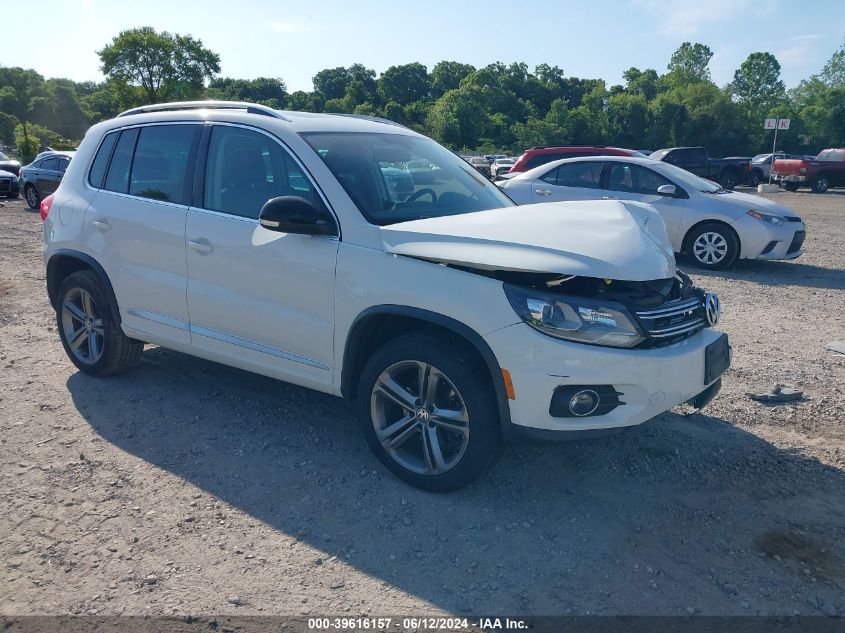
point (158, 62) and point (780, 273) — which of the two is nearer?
point (780, 273)

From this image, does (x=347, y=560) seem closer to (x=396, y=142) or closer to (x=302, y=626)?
(x=302, y=626)

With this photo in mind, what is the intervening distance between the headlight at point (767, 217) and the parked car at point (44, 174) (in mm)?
Answer: 16187

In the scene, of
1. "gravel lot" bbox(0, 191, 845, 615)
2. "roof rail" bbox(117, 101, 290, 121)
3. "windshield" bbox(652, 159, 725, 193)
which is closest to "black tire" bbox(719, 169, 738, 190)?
"windshield" bbox(652, 159, 725, 193)

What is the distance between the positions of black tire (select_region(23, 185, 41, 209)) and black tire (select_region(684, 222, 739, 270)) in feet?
55.7

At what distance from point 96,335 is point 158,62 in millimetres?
80379

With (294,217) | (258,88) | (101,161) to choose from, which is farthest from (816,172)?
(258,88)

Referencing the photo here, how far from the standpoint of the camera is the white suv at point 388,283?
341 cm

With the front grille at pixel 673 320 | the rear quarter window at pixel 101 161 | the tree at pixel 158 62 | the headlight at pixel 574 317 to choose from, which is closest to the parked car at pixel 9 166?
the rear quarter window at pixel 101 161

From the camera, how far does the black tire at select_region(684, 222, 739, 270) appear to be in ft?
33.8

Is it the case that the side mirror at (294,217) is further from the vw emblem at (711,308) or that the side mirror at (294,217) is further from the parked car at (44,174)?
the parked car at (44,174)

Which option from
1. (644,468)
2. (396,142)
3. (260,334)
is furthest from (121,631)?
(396,142)

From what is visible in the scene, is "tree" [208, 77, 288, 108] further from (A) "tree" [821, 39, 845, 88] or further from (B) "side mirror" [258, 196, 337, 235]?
(B) "side mirror" [258, 196, 337, 235]

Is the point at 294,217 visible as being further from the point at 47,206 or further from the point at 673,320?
the point at 47,206

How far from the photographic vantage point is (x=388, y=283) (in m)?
3.73
